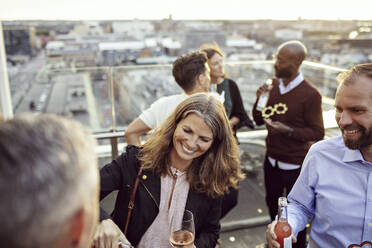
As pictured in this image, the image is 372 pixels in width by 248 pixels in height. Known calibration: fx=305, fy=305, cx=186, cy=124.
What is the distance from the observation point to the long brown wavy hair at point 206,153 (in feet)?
6.09

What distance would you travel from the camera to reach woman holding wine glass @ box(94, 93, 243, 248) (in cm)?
178

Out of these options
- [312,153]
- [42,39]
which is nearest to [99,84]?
[312,153]

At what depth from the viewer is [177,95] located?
8.64ft

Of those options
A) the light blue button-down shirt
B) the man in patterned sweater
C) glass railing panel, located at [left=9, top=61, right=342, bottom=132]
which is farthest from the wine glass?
glass railing panel, located at [left=9, top=61, right=342, bottom=132]

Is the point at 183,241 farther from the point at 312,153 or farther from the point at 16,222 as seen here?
the point at 16,222

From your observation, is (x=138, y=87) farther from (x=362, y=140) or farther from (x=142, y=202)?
(x=362, y=140)

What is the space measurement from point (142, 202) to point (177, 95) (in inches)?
44.2

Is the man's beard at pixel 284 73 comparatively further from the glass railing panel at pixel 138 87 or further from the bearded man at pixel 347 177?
the glass railing panel at pixel 138 87

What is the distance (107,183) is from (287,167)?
6.25 ft

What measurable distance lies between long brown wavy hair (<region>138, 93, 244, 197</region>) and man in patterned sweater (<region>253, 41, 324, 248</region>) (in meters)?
1.12

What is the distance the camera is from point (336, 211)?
1.64 m

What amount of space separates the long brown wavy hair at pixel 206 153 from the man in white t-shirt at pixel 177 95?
520 millimetres

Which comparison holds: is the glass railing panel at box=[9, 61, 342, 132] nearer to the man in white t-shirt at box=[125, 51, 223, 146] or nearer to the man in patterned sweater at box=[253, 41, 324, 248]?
the man in patterned sweater at box=[253, 41, 324, 248]

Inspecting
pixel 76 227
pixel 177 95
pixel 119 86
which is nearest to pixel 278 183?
pixel 177 95
